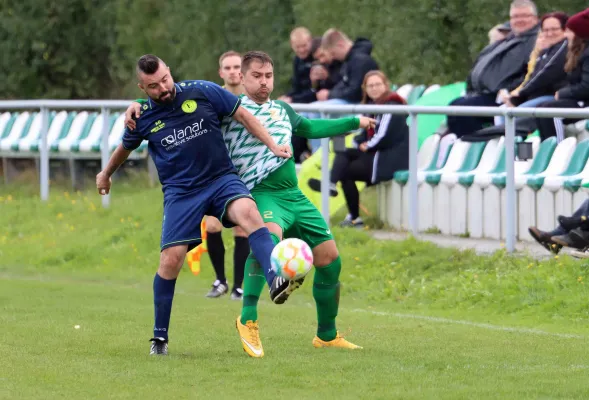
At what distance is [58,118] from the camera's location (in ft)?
66.1

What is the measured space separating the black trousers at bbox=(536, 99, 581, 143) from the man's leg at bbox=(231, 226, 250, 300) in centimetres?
307

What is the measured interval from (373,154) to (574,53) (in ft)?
8.44

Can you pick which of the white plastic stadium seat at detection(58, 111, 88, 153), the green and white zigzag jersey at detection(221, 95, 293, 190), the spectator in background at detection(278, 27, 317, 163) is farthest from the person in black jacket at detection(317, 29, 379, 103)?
the green and white zigzag jersey at detection(221, 95, 293, 190)

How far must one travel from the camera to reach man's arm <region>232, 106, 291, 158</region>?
868 cm

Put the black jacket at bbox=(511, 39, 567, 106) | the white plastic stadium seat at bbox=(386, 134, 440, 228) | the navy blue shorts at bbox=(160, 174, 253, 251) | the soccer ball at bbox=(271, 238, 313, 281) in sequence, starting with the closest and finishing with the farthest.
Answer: the soccer ball at bbox=(271, 238, 313, 281) → the navy blue shorts at bbox=(160, 174, 253, 251) → the black jacket at bbox=(511, 39, 567, 106) → the white plastic stadium seat at bbox=(386, 134, 440, 228)

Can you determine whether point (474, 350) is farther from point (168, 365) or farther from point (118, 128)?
point (118, 128)

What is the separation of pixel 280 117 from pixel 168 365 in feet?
6.24

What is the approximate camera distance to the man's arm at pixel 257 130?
28.5 ft

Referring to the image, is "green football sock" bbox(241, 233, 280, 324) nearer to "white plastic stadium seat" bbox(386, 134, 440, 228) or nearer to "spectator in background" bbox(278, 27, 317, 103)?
"white plastic stadium seat" bbox(386, 134, 440, 228)

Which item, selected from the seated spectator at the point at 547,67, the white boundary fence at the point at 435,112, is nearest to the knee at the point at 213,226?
the white boundary fence at the point at 435,112

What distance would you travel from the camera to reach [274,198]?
Result: 887cm

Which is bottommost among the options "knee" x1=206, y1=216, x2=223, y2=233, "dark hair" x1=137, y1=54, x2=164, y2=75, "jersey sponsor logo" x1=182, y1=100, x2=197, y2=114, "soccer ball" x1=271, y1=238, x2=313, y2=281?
"knee" x1=206, y1=216, x2=223, y2=233

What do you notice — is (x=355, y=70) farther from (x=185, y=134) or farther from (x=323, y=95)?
(x=185, y=134)

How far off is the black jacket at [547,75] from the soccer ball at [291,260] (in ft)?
22.2
